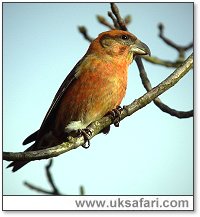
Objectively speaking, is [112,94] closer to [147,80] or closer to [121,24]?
[147,80]

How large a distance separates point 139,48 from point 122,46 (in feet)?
0.38

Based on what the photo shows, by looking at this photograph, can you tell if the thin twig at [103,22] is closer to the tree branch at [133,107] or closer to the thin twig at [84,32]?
the thin twig at [84,32]

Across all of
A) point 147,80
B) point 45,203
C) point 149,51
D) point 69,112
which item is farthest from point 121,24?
point 45,203

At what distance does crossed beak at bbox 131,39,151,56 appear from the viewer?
105 inches

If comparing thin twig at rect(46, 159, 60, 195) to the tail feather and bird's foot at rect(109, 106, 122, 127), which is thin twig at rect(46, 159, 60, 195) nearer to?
the tail feather

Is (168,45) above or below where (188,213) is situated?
above

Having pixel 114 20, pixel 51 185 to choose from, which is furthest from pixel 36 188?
pixel 114 20

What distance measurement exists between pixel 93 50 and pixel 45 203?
112 centimetres

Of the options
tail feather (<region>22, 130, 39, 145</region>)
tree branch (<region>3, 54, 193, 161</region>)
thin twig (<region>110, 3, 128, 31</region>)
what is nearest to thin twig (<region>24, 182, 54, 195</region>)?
tail feather (<region>22, 130, 39, 145</region>)

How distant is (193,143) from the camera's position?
282 centimetres

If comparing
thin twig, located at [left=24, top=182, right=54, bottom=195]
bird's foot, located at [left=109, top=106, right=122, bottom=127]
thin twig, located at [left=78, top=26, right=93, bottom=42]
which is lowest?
thin twig, located at [left=24, top=182, right=54, bottom=195]

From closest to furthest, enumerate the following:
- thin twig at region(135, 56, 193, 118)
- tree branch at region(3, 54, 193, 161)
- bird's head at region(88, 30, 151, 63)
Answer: tree branch at region(3, 54, 193, 161), thin twig at region(135, 56, 193, 118), bird's head at region(88, 30, 151, 63)

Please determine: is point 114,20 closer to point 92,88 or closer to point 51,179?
point 92,88

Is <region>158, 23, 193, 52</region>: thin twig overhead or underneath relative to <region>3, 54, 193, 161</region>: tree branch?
overhead
